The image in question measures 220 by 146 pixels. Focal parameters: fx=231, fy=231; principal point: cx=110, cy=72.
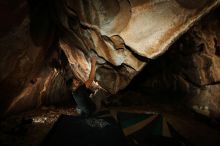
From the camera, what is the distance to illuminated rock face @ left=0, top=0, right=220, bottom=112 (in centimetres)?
439

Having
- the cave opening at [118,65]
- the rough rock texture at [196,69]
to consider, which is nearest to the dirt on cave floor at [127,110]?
the cave opening at [118,65]

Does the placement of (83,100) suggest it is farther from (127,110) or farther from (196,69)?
(196,69)

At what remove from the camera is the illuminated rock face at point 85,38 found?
439 centimetres

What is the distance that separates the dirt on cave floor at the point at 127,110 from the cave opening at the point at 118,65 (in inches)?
0.9

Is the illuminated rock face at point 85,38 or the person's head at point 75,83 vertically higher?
the illuminated rock face at point 85,38

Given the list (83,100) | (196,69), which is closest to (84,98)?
(83,100)

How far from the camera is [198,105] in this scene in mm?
6590

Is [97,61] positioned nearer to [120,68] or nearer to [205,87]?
[120,68]

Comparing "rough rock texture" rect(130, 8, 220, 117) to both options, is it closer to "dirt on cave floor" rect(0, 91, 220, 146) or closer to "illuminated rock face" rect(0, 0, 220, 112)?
"dirt on cave floor" rect(0, 91, 220, 146)

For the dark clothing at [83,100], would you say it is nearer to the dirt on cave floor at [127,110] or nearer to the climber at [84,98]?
the climber at [84,98]

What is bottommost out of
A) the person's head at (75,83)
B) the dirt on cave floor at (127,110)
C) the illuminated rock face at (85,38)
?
the dirt on cave floor at (127,110)

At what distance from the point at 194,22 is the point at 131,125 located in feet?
9.11

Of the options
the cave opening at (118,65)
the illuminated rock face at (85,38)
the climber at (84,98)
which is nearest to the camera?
the illuminated rock face at (85,38)

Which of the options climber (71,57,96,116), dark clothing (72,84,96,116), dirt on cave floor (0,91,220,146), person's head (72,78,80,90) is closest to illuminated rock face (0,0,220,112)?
climber (71,57,96,116)
